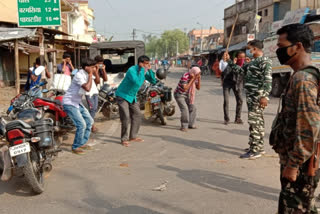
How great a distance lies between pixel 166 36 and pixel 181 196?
95991 mm

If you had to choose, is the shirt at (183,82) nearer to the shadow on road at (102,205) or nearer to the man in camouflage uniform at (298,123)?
the shadow on road at (102,205)

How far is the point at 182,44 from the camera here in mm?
95812

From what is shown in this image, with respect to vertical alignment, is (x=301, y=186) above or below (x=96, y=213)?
above

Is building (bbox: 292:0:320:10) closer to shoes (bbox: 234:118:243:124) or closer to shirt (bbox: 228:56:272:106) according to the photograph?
shoes (bbox: 234:118:243:124)

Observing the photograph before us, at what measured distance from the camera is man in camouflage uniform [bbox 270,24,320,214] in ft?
6.99

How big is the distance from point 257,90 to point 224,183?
1.73 meters

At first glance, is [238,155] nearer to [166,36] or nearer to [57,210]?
[57,210]

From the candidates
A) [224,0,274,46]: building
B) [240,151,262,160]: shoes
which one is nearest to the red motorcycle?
[240,151,262,160]: shoes

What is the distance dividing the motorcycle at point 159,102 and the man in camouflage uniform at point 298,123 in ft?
17.8

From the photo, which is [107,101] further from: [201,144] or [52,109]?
[201,144]

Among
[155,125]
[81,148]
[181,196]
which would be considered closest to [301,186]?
[181,196]

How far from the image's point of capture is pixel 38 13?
9898mm

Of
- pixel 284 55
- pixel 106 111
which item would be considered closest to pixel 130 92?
pixel 106 111

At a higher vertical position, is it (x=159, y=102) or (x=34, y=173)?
(x=159, y=102)
